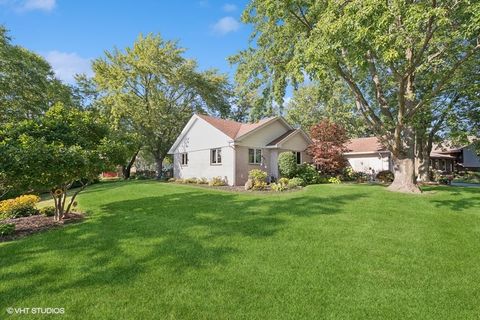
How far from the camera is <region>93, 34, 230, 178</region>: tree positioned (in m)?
29.7

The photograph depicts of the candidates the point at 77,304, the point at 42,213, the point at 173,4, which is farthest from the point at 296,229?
the point at 173,4

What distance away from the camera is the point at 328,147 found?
2211 cm

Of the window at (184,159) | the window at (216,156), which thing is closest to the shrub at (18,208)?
the window at (216,156)

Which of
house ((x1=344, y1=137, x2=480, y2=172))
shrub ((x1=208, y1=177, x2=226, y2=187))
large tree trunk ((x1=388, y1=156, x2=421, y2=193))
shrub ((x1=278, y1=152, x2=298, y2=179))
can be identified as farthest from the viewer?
house ((x1=344, y1=137, x2=480, y2=172))

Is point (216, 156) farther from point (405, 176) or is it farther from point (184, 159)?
point (405, 176)

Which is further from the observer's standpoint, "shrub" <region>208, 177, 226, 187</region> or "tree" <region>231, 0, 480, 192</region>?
"shrub" <region>208, 177, 226, 187</region>

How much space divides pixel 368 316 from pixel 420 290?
1.38 meters

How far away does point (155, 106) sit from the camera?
98.8 ft

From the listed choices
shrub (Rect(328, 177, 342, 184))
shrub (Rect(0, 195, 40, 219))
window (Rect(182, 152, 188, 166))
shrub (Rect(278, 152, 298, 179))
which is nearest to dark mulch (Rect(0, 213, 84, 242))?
shrub (Rect(0, 195, 40, 219))

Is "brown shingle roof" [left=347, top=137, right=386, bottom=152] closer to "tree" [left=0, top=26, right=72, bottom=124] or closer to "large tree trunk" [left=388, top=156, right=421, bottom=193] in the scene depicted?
"large tree trunk" [left=388, top=156, right=421, bottom=193]

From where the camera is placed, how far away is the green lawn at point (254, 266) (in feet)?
13.4

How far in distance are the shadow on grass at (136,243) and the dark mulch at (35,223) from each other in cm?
82

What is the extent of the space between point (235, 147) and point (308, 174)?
571 cm

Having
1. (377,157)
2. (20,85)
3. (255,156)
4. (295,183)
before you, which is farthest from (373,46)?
(20,85)
